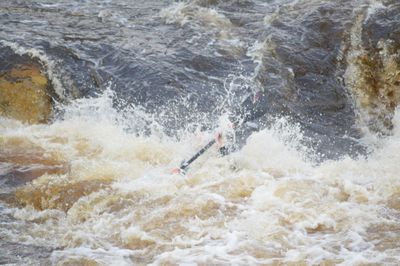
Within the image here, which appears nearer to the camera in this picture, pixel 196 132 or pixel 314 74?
pixel 196 132

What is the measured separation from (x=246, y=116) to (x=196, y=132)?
33.1 inches

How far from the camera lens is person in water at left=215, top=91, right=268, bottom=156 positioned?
7.53 m

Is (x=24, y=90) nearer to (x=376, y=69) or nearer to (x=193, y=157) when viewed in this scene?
(x=193, y=157)

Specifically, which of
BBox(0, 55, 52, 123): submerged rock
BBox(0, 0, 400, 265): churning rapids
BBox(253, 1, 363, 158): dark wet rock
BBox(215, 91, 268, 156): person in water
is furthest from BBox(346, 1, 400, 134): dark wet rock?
BBox(0, 55, 52, 123): submerged rock

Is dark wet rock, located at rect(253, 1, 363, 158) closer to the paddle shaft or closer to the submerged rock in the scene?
the paddle shaft

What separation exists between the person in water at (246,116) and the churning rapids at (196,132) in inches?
4.2

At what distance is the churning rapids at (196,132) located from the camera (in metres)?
5.23

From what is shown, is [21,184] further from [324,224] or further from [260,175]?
[324,224]

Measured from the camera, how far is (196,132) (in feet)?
24.5

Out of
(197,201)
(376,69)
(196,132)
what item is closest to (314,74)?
(376,69)

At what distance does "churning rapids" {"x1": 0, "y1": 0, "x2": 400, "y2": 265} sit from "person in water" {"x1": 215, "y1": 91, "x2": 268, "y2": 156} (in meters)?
0.11

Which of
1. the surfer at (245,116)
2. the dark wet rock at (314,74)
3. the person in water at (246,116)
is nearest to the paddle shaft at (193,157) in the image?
the surfer at (245,116)

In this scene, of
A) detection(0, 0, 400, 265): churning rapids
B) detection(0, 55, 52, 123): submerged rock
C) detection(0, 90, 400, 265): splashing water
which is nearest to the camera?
detection(0, 90, 400, 265): splashing water

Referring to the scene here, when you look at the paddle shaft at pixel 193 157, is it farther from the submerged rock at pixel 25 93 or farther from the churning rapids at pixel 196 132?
the submerged rock at pixel 25 93
